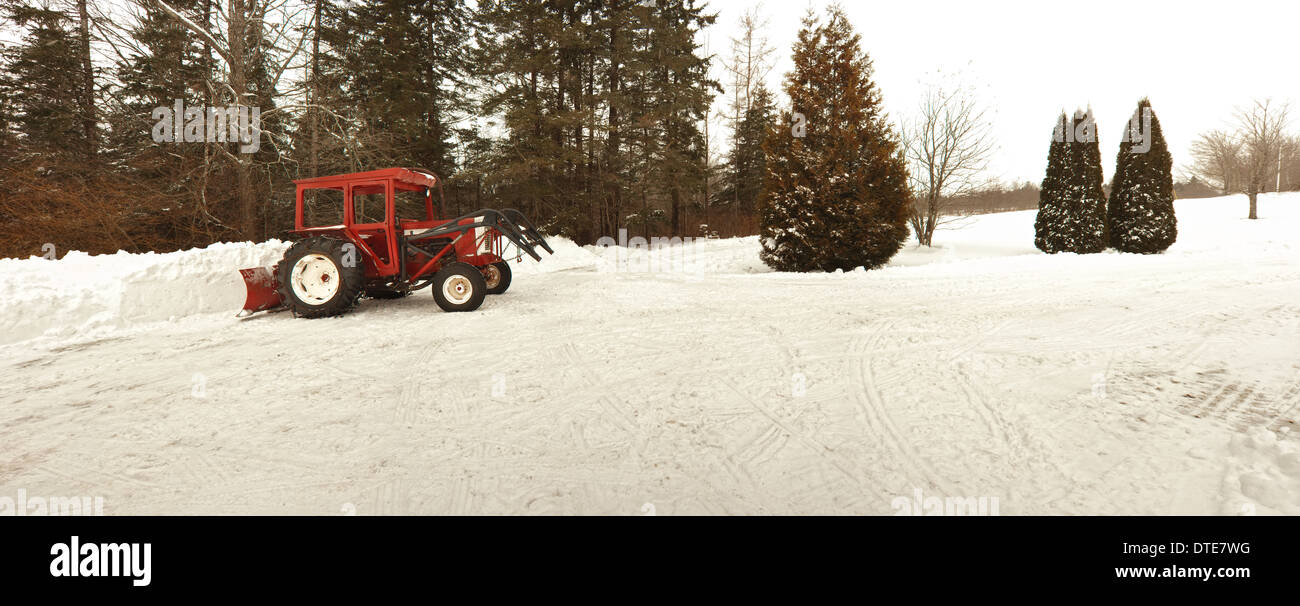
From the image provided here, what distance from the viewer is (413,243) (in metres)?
7.20

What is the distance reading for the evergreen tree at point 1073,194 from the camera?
49.4 ft

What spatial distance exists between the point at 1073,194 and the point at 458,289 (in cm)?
1815

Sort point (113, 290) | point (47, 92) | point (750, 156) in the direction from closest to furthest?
point (113, 290), point (47, 92), point (750, 156)

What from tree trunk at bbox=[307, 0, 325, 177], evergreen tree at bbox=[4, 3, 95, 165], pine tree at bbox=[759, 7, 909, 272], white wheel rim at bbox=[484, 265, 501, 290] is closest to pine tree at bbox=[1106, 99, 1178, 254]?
pine tree at bbox=[759, 7, 909, 272]

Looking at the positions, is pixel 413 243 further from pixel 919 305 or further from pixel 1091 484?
pixel 1091 484

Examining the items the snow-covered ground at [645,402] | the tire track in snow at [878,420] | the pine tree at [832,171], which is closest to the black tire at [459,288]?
the snow-covered ground at [645,402]

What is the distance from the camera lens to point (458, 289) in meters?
6.79

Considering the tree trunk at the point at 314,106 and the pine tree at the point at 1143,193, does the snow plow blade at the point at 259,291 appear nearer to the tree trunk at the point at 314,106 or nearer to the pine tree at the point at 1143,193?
the tree trunk at the point at 314,106

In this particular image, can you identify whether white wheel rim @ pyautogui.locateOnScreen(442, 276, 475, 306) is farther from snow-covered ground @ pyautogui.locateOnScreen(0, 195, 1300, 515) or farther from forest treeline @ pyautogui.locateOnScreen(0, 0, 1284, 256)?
forest treeline @ pyautogui.locateOnScreen(0, 0, 1284, 256)

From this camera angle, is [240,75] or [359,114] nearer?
[240,75]

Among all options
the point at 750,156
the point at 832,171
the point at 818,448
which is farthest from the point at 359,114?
the point at 750,156

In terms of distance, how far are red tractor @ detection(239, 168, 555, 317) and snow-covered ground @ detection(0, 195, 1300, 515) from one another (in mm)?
427

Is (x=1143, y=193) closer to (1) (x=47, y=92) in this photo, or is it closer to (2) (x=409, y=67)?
(2) (x=409, y=67)
